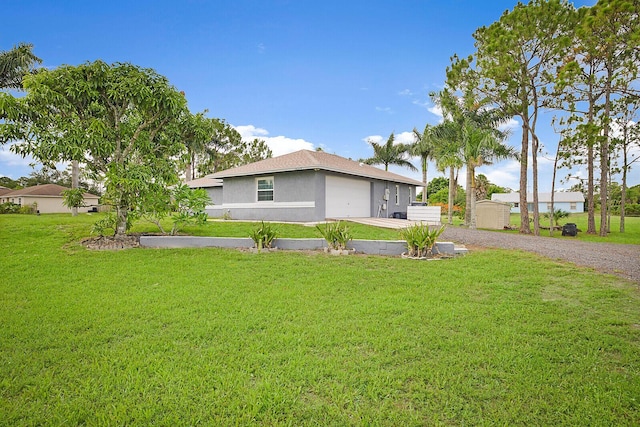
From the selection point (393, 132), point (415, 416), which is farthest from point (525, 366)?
point (393, 132)

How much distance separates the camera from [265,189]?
1720cm

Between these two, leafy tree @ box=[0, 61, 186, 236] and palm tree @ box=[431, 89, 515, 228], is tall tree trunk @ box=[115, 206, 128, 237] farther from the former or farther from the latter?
palm tree @ box=[431, 89, 515, 228]

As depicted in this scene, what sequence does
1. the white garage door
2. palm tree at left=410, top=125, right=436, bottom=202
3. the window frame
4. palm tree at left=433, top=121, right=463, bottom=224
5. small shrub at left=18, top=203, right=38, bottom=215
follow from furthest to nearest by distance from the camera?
small shrub at left=18, top=203, right=38, bottom=215, palm tree at left=410, top=125, right=436, bottom=202, palm tree at left=433, top=121, right=463, bottom=224, the window frame, the white garage door

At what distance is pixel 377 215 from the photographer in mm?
19719

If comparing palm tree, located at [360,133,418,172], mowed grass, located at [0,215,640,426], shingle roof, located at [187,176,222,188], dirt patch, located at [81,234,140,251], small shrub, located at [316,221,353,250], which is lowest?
mowed grass, located at [0,215,640,426]

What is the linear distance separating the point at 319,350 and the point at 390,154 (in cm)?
2768

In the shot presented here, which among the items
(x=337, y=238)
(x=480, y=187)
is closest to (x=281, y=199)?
(x=337, y=238)

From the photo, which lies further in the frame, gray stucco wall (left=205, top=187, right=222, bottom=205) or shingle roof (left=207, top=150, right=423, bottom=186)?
gray stucco wall (left=205, top=187, right=222, bottom=205)

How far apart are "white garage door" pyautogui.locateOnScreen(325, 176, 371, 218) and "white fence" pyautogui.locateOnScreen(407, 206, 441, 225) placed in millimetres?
2599

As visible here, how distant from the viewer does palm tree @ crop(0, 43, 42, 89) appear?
20.4 meters

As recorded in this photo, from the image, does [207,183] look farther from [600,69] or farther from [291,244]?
[600,69]

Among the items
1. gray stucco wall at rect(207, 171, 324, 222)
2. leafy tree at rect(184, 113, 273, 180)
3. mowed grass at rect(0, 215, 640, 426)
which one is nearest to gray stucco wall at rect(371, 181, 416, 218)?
gray stucco wall at rect(207, 171, 324, 222)

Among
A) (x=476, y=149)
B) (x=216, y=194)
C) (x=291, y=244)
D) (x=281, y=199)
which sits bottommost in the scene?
(x=291, y=244)

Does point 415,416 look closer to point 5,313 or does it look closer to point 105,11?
point 5,313
